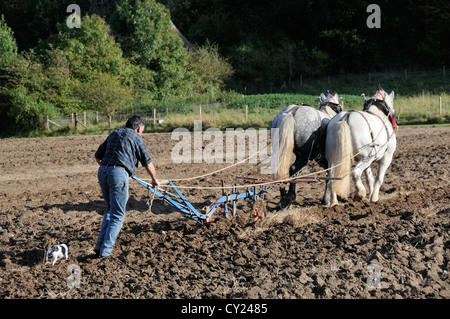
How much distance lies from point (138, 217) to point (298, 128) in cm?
310

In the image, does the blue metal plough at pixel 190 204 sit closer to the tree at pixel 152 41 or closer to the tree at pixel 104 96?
the tree at pixel 104 96

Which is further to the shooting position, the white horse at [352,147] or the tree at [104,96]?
the tree at [104,96]

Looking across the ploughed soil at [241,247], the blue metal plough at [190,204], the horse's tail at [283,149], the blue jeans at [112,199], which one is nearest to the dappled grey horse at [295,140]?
the horse's tail at [283,149]

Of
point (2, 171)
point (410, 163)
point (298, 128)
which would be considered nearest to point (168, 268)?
point (298, 128)

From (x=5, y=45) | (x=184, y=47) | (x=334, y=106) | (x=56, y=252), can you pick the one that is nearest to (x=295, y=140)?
(x=334, y=106)

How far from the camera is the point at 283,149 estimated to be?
852cm

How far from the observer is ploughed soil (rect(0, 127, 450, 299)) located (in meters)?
5.25

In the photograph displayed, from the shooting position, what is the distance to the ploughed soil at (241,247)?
5.25 m

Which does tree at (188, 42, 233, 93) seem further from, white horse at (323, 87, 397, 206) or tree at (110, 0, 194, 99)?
white horse at (323, 87, 397, 206)

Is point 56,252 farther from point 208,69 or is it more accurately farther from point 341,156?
point 208,69

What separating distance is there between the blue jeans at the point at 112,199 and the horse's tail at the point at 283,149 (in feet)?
10.2

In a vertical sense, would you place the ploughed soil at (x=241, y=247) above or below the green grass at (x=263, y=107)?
below

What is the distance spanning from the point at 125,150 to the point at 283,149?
3247 millimetres

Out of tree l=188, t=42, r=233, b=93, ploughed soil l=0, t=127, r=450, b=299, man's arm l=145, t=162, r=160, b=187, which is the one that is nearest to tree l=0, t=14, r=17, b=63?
tree l=188, t=42, r=233, b=93
